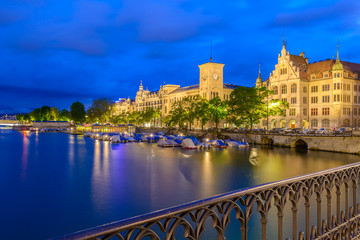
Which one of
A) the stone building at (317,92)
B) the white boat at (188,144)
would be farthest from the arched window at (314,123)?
the white boat at (188,144)

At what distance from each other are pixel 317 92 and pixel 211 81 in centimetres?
4043

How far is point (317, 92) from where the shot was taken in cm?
7562

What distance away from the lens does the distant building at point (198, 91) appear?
106312mm

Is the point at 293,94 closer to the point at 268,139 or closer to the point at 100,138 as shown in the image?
the point at 268,139

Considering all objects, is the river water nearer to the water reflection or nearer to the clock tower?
the water reflection

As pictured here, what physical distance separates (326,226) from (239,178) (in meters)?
24.5

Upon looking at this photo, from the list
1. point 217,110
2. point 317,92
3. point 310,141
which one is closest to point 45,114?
point 217,110

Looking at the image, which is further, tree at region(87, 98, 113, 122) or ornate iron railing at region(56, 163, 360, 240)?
tree at region(87, 98, 113, 122)

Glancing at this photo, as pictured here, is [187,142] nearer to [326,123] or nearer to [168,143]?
[168,143]

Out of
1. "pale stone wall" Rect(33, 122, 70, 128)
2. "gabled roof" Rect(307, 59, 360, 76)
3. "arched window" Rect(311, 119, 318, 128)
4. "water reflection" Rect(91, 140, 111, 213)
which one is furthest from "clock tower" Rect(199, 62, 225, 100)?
"pale stone wall" Rect(33, 122, 70, 128)

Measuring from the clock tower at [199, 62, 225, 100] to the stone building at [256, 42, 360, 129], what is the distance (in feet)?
81.6

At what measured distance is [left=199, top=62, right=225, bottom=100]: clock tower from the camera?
10575cm

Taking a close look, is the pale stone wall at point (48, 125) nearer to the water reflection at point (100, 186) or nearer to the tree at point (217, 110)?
the tree at point (217, 110)

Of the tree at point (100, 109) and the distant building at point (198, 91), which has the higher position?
the distant building at point (198, 91)
